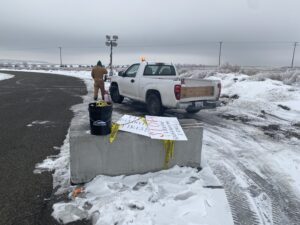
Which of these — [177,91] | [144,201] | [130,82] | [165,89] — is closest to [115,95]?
[130,82]

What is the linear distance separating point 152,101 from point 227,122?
8.61ft

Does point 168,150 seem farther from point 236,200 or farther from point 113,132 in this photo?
point 236,200

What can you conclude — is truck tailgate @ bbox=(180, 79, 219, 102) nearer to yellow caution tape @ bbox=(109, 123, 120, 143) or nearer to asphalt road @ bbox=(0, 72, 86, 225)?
asphalt road @ bbox=(0, 72, 86, 225)

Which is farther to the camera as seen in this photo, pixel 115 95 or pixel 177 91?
pixel 115 95

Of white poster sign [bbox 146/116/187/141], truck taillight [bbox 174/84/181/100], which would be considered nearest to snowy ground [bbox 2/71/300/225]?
white poster sign [bbox 146/116/187/141]

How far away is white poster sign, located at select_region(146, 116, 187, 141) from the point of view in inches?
177

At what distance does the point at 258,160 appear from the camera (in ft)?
18.0

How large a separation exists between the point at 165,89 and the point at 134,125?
3.87 m

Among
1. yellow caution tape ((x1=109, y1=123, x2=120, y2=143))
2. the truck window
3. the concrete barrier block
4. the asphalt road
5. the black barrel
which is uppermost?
the truck window

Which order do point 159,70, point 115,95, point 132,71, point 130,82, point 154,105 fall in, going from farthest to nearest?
point 115,95
point 132,71
point 130,82
point 159,70
point 154,105

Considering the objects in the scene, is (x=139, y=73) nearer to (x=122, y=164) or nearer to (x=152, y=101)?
(x=152, y=101)

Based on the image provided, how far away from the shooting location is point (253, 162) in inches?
211

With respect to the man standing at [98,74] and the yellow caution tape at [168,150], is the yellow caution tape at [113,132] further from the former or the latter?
the man standing at [98,74]

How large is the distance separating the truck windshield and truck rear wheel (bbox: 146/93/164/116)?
3.67 ft
